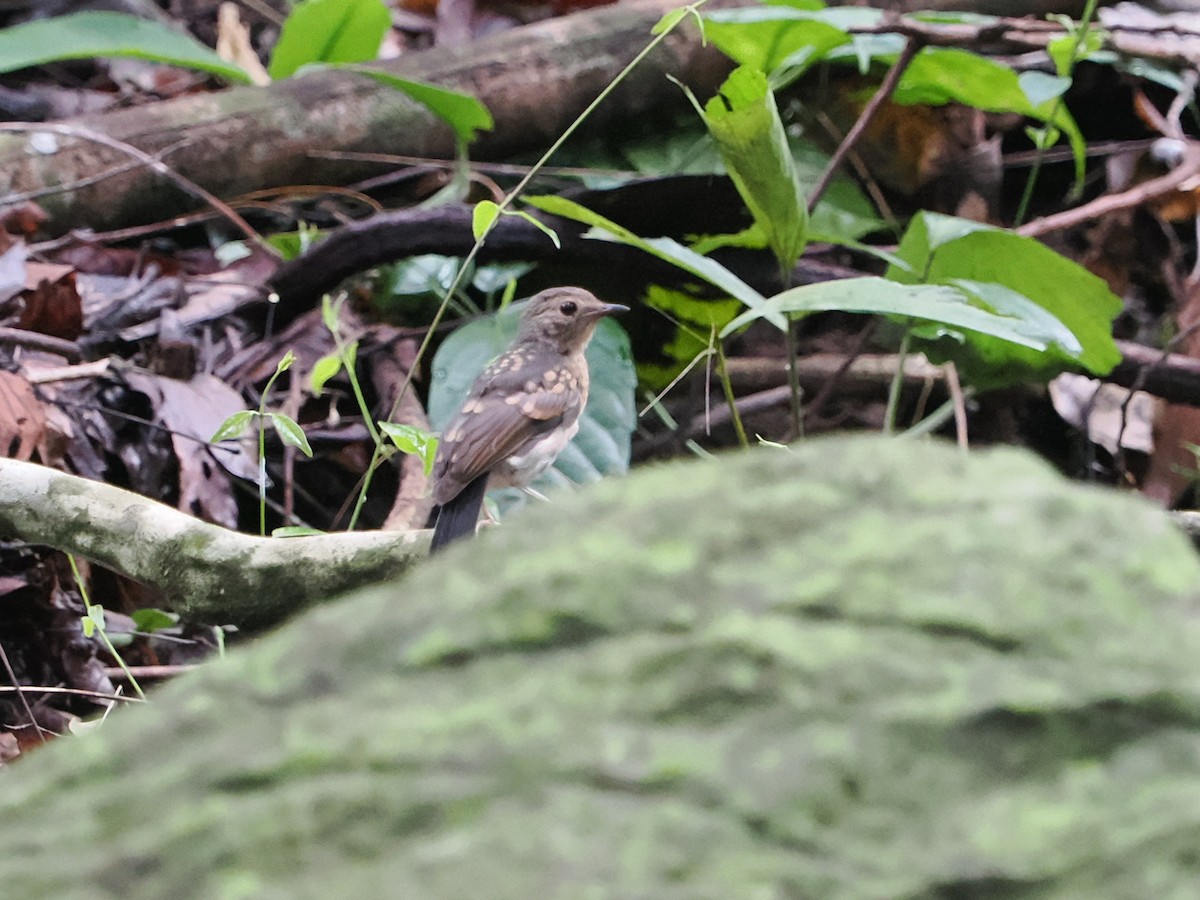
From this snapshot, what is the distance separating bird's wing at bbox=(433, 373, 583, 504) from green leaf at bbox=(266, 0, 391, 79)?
2.16 m

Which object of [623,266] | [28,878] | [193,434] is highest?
[28,878]

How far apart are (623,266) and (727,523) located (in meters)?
3.48

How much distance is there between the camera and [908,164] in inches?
223

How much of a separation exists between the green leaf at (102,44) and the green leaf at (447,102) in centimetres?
87

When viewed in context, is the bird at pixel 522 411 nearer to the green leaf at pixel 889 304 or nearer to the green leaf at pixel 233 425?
the green leaf at pixel 233 425

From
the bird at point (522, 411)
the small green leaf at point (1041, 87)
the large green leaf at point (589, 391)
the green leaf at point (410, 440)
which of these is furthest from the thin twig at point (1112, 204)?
the green leaf at point (410, 440)

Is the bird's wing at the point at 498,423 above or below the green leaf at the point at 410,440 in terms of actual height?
below

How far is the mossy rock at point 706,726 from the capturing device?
0.97 meters

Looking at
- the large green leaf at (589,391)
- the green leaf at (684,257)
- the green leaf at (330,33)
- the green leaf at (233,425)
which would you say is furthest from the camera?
the green leaf at (330,33)

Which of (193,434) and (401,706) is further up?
(401,706)

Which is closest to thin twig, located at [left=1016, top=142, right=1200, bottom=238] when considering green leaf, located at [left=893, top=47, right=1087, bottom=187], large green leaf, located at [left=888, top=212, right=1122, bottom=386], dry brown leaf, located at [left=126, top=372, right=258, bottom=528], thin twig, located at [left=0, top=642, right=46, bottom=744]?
green leaf, located at [left=893, top=47, right=1087, bottom=187]

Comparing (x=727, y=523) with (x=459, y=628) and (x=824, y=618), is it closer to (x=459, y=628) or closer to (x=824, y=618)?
(x=824, y=618)

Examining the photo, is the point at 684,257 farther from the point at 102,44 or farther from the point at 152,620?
the point at 102,44

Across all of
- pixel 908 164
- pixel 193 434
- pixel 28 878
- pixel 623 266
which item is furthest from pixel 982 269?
pixel 28 878
